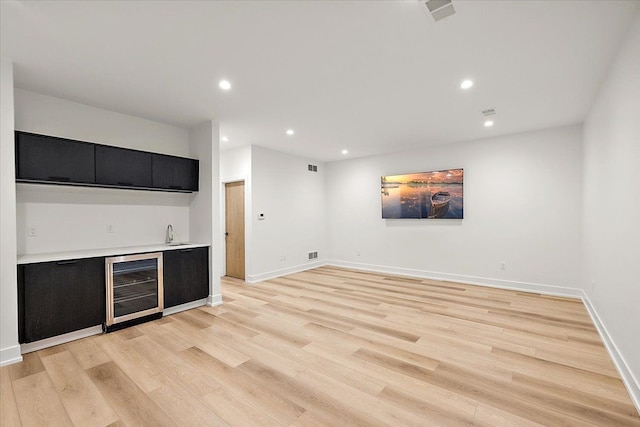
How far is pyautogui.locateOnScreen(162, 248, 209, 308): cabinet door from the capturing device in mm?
4002

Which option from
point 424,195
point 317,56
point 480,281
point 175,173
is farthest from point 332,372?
point 424,195

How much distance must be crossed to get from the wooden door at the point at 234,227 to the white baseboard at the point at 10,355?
360 centimetres

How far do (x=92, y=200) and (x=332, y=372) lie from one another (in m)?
3.74

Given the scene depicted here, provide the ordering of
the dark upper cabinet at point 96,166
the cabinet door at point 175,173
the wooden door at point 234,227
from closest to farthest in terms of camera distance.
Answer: the dark upper cabinet at point 96,166
the cabinet door at point 175,173
the wooden door at point 234,227

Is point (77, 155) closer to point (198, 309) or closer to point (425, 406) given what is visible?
point (198, 309)

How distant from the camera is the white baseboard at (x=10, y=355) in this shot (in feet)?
8.73

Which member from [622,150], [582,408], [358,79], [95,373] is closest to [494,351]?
[582,408]

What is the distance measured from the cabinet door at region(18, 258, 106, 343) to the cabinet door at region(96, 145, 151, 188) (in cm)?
108

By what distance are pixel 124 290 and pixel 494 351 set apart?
4285mm

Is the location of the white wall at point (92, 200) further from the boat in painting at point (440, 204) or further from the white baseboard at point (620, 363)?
the white baseboard at point (620, 363)

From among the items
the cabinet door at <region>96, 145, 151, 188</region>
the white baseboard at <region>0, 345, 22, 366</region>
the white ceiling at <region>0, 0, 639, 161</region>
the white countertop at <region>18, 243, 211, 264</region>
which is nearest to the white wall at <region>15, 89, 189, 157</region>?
the white ceiling at <region>0, 0, 639, 161</region>

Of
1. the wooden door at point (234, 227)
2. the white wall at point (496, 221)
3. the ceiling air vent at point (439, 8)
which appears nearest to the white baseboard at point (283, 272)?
the wooden door at point (234, 227)

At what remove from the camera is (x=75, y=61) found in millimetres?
2748

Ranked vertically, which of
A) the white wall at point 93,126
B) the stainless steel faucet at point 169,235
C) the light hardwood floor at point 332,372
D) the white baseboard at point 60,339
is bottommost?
the light hardwood floor at point 332,372
